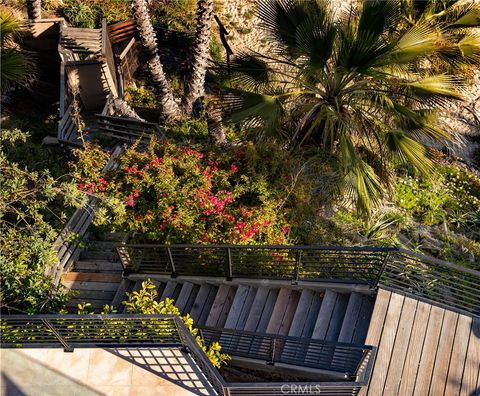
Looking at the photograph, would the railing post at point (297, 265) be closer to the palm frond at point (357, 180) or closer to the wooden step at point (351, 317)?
the wooden step at point (351, 317)

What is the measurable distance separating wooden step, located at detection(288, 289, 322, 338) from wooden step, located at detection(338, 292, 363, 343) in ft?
1.65

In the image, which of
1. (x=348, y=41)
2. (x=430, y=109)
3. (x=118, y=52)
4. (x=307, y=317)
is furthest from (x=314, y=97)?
(x=118, y=52)

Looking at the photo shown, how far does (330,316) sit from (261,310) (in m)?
1.13

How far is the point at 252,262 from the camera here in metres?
7.85

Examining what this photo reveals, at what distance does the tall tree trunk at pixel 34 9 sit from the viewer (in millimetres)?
12723

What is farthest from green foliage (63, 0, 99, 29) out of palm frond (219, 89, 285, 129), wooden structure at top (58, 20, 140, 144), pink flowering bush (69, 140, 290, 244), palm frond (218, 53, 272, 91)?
palm frond (219, 89, 285, 129)

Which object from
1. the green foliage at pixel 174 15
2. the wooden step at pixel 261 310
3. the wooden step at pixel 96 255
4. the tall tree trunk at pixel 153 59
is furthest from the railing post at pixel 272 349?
the green foliage at pixel 174 15

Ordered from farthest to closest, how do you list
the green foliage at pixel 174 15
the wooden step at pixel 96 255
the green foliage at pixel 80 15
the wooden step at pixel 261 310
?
the green foliage at pixel 174 15, the green foliage at pixel 80 15, the wooden step at pixel 96 255, the wooden step at pixel 261 310

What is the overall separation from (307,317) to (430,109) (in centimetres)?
436

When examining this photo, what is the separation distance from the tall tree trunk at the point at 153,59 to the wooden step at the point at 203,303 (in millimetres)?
5412

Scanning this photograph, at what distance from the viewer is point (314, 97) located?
8.85 m

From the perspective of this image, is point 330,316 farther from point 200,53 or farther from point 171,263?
point 200,53

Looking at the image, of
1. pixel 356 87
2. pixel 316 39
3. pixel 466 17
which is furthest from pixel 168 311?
pixel 466 17

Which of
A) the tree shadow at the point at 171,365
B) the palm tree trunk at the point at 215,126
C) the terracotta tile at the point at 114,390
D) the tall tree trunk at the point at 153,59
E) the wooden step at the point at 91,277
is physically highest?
the tall tree trunk at the point at 153,59
